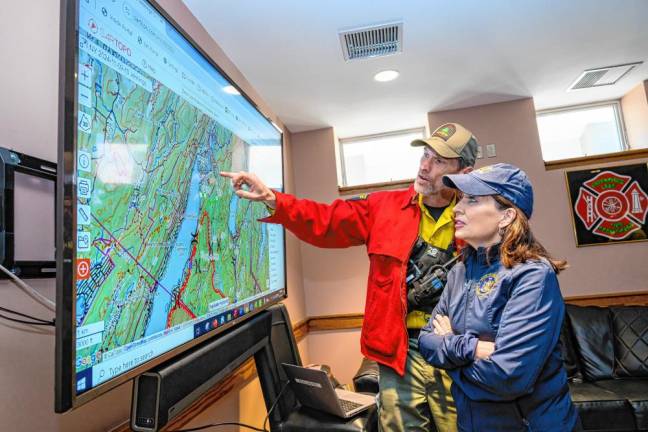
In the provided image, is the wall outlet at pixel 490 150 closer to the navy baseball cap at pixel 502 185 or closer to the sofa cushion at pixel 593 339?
the sofa cushion at pixel 593 339

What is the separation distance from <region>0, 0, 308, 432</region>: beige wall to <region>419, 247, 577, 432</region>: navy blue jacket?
3.52 feet

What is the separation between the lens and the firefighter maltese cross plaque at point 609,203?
3293mm

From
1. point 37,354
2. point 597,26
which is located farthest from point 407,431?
point 597,26

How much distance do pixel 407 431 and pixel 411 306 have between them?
461 millimetres

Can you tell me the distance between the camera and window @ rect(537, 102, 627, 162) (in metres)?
3.63

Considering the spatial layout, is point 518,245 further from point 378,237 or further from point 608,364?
point 608,364

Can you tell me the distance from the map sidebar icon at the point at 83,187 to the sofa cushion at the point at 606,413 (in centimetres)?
280

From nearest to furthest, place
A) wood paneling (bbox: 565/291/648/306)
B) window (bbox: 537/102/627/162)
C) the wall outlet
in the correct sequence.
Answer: wood paneling (bbox: 565/291/648/306) < the wall outlet < window (bbox: 537/102/627/162)

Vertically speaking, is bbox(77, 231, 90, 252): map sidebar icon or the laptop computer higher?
bbox(77, 231, 90, 252): map sidebar icon

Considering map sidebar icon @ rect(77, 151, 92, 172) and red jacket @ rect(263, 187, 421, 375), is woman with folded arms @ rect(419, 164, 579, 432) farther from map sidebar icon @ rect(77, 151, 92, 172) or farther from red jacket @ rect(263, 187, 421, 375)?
map sidebar icon @ rect(77, 151, 92, 172)

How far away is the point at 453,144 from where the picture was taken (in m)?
1.60

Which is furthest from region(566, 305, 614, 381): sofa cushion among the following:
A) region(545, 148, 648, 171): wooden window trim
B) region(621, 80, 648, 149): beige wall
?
region(621, 80, 648, 149): beige wall

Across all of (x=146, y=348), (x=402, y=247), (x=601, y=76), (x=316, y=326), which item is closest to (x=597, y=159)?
(x=601, y=76)

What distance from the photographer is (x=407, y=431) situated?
4.71 ft
